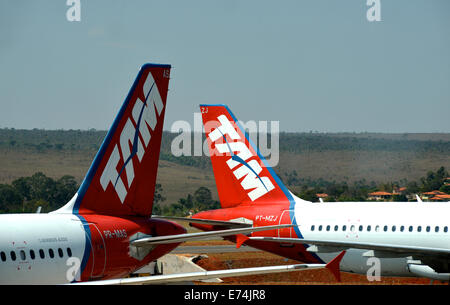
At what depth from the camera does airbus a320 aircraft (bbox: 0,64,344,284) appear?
1502cm

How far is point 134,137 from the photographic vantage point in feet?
63.4

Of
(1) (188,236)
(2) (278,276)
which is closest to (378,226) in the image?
(2) (278,276)

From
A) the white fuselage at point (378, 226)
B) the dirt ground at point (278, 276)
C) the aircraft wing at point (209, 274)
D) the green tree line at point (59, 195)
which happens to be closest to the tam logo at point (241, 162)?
the white fuselage at point (378, 226)

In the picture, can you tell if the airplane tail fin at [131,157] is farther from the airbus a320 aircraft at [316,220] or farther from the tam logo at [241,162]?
the tam logo at [241,162]

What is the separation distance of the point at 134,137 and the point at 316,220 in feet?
51.7

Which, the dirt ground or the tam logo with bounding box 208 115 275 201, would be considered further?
the tam logo with bounding box 208 115 275 201

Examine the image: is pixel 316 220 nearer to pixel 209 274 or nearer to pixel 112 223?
pixel 112 223

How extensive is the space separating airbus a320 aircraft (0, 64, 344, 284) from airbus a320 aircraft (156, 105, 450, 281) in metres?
7.73

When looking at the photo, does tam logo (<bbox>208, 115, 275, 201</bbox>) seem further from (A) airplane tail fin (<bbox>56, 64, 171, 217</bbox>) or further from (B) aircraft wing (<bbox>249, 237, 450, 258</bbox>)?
(A) airplane tail fin (<bbox>56, 64, 171, 217</bbox>)

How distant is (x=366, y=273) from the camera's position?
104 feet

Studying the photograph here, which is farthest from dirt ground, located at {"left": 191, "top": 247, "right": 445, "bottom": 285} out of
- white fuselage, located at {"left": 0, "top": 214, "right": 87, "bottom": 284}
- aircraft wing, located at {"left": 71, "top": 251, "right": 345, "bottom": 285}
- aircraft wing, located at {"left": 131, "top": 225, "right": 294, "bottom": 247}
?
aircraft wing, located at {"left": 71, "top": 251, "right": 345, "bottom": 285}

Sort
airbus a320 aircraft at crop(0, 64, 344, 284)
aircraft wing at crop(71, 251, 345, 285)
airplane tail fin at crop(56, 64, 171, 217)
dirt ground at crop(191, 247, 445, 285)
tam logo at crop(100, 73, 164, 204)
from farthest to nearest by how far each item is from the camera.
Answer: dirt ground at crop(191, 247, 445, 285)
tam logo at crop(100, 73, 164, 204)
airplane tail fin at crop(56, 64, 171, 217)
airbus a320 aircraft at crop(0, 64, 344, 284)
aircraft wing at crop(71, 251, 345, 285)

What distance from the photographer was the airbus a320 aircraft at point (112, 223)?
49.3 ft
